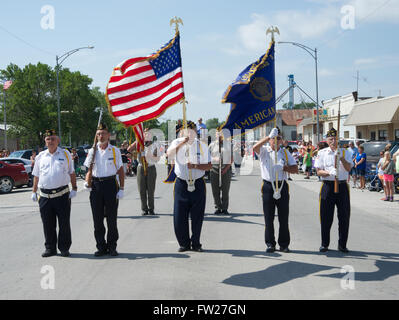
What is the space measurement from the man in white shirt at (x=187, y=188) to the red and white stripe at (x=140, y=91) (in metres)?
0.69

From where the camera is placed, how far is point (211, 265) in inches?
242

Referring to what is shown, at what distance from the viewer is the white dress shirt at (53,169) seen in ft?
22.2

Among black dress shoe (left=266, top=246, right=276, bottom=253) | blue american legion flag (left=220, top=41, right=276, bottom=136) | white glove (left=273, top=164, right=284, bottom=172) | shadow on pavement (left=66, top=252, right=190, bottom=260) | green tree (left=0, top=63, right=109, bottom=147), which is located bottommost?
shadow on pavement (left=66, top=252, right=190, bottom=260)

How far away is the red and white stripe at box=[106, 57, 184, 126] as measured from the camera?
6727mm

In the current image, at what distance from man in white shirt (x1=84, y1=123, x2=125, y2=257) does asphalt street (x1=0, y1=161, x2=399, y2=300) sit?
1.01 ft

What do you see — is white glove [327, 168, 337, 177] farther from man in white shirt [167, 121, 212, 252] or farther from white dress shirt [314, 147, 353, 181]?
man in white shirt [167, 121, 212, 252]

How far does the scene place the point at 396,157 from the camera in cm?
1431

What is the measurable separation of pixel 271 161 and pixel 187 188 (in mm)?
1421

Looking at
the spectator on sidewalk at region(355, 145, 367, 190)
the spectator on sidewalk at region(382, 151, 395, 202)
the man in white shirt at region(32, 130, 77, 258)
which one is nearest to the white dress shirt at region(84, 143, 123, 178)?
the man in white shirt at region(32, 130, 77, 258)

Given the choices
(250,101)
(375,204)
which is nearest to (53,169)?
(250,101)

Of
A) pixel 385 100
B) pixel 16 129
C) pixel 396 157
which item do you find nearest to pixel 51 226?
pixel 396 157

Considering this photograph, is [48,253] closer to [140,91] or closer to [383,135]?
[140,91]

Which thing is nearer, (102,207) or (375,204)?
(102,207)
